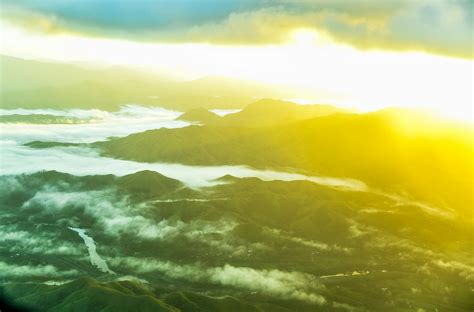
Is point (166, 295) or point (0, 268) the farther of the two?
point (0, 268)

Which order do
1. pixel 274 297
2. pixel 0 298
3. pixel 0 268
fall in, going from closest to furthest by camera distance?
pixel 0 298, pixel 274 297, pixel 0 268

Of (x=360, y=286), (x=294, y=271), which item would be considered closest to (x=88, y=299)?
(x=294, y=271)

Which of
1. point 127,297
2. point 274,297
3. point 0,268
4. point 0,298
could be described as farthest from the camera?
point 0,268

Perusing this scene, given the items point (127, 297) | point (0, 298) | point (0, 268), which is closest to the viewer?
point (127, 297)

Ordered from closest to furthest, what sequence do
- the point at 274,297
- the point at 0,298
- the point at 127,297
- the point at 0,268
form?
the point at 127,297
the point at 0,298
the point at 274,297
the point at 0,268

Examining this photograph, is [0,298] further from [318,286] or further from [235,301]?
[318,286]

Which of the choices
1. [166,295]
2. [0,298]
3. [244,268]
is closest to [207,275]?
[244,268]

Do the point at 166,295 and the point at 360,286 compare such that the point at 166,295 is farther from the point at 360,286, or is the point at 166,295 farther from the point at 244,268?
the point at 360,286

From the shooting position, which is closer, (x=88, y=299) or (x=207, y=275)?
(x=88, y=299)
